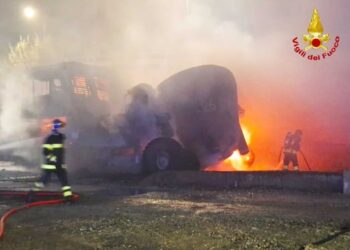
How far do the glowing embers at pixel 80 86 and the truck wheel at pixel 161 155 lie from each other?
2.48 metres

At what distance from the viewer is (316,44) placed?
14164 mm

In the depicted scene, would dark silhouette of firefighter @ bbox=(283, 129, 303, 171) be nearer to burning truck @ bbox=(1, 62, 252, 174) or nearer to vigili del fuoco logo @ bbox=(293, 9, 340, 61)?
burning truck @ bbox=(1, 62, 252, 174)

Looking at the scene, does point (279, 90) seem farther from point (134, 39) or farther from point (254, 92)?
point (134, 39)

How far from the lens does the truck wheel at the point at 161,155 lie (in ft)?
32.9

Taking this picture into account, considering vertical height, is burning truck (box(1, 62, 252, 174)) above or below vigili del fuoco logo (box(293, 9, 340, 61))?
below

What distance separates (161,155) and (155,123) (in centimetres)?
74

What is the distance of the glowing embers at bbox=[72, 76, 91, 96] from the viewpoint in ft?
37.6

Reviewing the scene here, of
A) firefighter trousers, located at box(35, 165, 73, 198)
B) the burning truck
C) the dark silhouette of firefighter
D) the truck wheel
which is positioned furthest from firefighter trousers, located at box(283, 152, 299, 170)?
firefighter trousers, located at box(35, 165, 73, 198)

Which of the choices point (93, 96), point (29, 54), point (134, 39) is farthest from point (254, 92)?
point (29, 54)

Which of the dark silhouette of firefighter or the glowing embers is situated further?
the glowing embers

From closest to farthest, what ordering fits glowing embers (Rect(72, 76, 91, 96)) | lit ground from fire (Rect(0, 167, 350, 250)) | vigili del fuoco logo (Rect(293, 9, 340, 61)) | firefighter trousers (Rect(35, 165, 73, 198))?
lit ground from fire (Rect(0, 167, 350, 250)), firefighter trousers (Rect(35, 165, 73, 198)), glowing embers (Rect(72, 76, 91, 96)), vigili del fuoco logo (Rect(293, 9, 340, 61))

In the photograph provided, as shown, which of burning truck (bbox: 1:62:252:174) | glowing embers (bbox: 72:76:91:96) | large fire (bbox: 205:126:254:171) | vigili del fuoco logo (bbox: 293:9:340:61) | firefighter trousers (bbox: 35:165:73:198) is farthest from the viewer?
vigili del fuoco logo (bbox: 293:9:340:61)

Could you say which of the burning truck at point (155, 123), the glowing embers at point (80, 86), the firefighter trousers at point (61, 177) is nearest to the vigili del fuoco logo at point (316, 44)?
the burning truck at point (155, 123)

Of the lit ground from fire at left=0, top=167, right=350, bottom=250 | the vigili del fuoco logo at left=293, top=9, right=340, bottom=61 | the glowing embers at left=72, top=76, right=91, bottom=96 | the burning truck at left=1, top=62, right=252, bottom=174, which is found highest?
the vigili del fuoco logo at left=293, top=9, right=340, bottom=61
